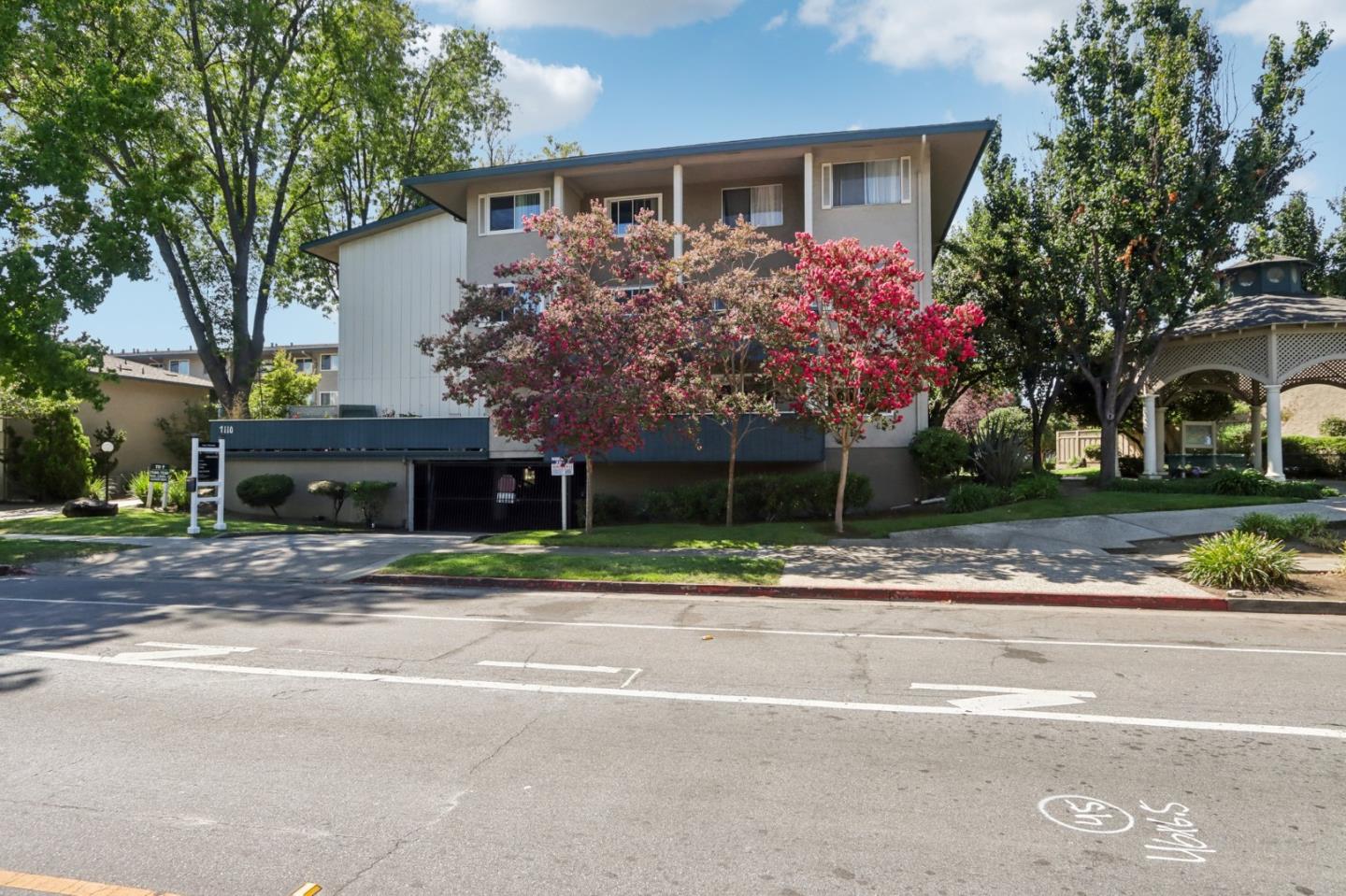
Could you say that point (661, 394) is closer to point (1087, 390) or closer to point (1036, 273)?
point (1036, 273)

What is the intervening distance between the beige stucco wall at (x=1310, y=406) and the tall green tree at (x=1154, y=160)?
65.6 feet

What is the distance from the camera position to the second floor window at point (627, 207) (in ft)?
77.5

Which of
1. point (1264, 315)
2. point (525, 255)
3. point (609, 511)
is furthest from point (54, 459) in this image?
point (1264, 315)

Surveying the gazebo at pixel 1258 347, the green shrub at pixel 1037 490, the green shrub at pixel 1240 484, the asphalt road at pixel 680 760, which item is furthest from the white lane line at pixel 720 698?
the gazebo at pixel 1258 347

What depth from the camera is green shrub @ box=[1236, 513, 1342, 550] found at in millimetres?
13773

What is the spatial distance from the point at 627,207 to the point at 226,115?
18.4 metres

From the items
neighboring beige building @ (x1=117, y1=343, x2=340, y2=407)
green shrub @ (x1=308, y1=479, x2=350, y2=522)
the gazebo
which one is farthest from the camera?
neighboring beige building @ (x1=117, y1=343, x2=340, y2=407)

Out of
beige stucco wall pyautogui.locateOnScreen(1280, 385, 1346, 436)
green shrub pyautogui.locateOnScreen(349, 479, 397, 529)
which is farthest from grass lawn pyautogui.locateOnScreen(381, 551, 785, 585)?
beige stucco wall pyautogui.locateOnScreen(1280, 385, 1346, 436)

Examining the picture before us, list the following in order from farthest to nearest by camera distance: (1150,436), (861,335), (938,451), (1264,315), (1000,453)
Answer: (1150,436) → (1264,315) → (1000,453) → (938,451) → (861,335)

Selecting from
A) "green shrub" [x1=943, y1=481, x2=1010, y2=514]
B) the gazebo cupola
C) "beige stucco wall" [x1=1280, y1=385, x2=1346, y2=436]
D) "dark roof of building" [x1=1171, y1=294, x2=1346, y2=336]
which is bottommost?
"green shrub" [x1=943, y1=481, x2=1010, y2=514]

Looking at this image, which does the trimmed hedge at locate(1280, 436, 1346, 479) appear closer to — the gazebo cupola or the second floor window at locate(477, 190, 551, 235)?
the gazebo cupola

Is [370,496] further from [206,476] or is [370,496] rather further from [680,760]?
[680,760]

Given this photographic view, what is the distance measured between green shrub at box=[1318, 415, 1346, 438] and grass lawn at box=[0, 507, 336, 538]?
36594 mm

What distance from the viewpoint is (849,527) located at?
56.6 feet
